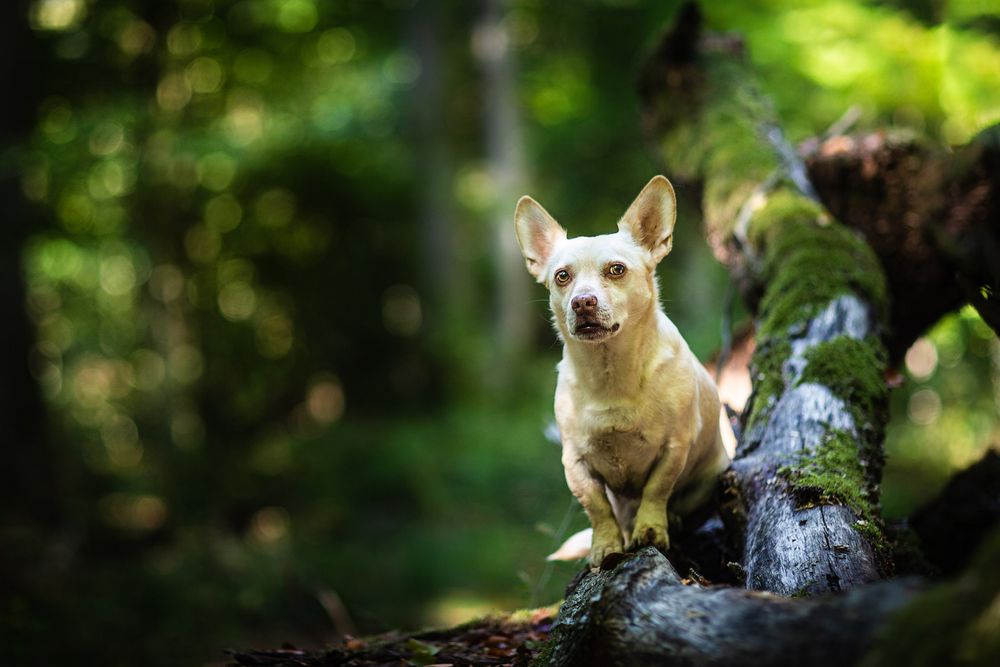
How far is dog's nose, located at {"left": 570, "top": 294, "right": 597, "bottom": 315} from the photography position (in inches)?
129

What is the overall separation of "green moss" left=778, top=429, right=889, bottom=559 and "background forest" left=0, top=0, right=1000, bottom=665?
467 centimetres

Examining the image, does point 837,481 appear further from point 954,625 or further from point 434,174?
point 434,174

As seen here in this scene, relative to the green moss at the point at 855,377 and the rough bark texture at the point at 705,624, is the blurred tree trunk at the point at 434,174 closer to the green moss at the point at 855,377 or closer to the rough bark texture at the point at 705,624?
the green moss at the point at 855,377

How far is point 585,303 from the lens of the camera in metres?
3.27

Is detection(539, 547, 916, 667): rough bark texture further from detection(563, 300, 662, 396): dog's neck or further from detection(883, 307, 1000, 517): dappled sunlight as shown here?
detection(883, 307, 1000, 517): dappled sunlight

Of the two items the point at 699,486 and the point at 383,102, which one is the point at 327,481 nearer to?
the point at 383,102

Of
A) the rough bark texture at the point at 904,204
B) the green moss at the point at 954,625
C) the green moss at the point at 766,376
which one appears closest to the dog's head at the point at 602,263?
the green moss at the point at 766,376

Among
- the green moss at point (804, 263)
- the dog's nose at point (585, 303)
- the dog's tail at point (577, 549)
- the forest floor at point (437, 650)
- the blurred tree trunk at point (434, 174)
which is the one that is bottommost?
the forest floor at point (437, 650)

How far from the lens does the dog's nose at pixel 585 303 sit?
327cm

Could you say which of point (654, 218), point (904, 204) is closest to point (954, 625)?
point (654, 218)

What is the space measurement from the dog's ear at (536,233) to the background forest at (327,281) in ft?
15.7

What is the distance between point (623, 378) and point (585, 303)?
1.34 ft

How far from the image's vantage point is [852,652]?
6.86 feet

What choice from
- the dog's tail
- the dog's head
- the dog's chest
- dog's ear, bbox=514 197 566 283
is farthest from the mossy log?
dog's ear, bbox=514 197 566 283
